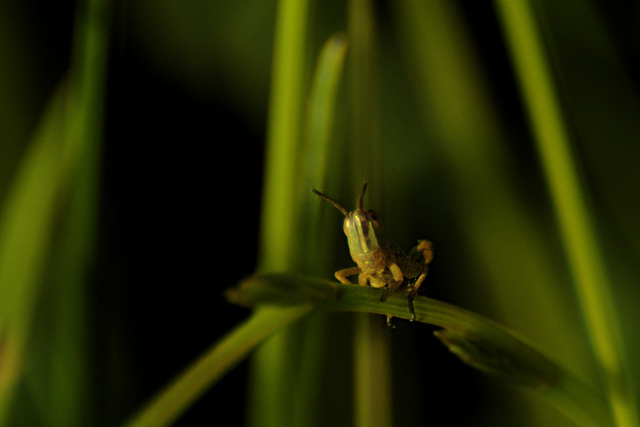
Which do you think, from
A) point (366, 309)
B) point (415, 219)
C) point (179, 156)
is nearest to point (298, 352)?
point (366, 309)

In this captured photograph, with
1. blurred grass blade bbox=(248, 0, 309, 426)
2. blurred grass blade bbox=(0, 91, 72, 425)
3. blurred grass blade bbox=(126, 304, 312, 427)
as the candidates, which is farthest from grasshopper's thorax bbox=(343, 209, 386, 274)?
blurred grass blade bbox=(0, 91, 72, 425)

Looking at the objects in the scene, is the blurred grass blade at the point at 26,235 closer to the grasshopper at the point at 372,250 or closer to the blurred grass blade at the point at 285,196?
the blurred grass blade at the point at 285,196

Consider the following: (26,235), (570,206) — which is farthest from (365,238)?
(26,235)

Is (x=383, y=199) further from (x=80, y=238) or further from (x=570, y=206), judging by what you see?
(x=80, y=238)

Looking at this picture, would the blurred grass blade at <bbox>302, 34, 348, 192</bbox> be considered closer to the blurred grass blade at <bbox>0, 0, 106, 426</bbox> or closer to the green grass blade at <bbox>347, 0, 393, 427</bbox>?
the green grass blade at <bbox>347, 0, 393, 427</bbox>

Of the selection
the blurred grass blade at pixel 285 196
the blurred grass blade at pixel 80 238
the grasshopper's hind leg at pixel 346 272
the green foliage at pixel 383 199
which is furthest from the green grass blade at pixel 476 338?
the blurred grass blade at pixel 80 238

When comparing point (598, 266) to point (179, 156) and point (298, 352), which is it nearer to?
point (298, 352)
